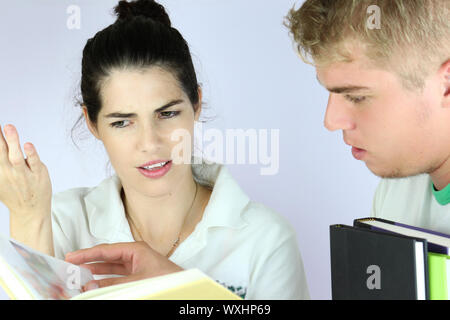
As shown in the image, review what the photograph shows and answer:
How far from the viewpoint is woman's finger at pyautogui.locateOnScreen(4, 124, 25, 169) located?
1.14 meters

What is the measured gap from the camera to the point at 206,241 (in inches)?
57.7

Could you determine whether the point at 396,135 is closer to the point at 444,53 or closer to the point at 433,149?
the point at 433,149

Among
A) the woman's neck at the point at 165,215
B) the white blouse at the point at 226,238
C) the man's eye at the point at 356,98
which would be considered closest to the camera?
the man's eye at the point at 356,98

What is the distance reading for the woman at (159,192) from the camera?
4.75 feet

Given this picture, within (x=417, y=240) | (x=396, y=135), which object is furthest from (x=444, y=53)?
(x=417, y=240)

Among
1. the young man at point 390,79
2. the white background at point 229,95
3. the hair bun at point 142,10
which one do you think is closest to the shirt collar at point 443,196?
the young man at point 390,79

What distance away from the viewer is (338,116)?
124 cm

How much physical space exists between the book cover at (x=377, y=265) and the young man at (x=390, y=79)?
9.4 inches

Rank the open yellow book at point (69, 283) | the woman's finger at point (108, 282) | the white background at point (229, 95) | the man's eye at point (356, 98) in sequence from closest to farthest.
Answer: the open yellow book at point (69, 283), the woman's finger at point (108, 282), the man's eye at point (356, 98), the white background at point (229, 95)

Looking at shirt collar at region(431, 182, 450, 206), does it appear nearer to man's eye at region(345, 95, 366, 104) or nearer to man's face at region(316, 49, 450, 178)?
man's face at region(316, 49, 450, 178)

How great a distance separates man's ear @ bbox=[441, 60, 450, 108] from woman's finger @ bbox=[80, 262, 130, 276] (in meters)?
0.79

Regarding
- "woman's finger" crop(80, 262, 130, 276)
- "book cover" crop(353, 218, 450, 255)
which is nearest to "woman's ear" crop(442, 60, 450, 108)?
"book cover" crop(353, 218, 450, 255)

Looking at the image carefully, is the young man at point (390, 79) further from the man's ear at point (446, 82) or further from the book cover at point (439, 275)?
the book cover at point (439, 275)
